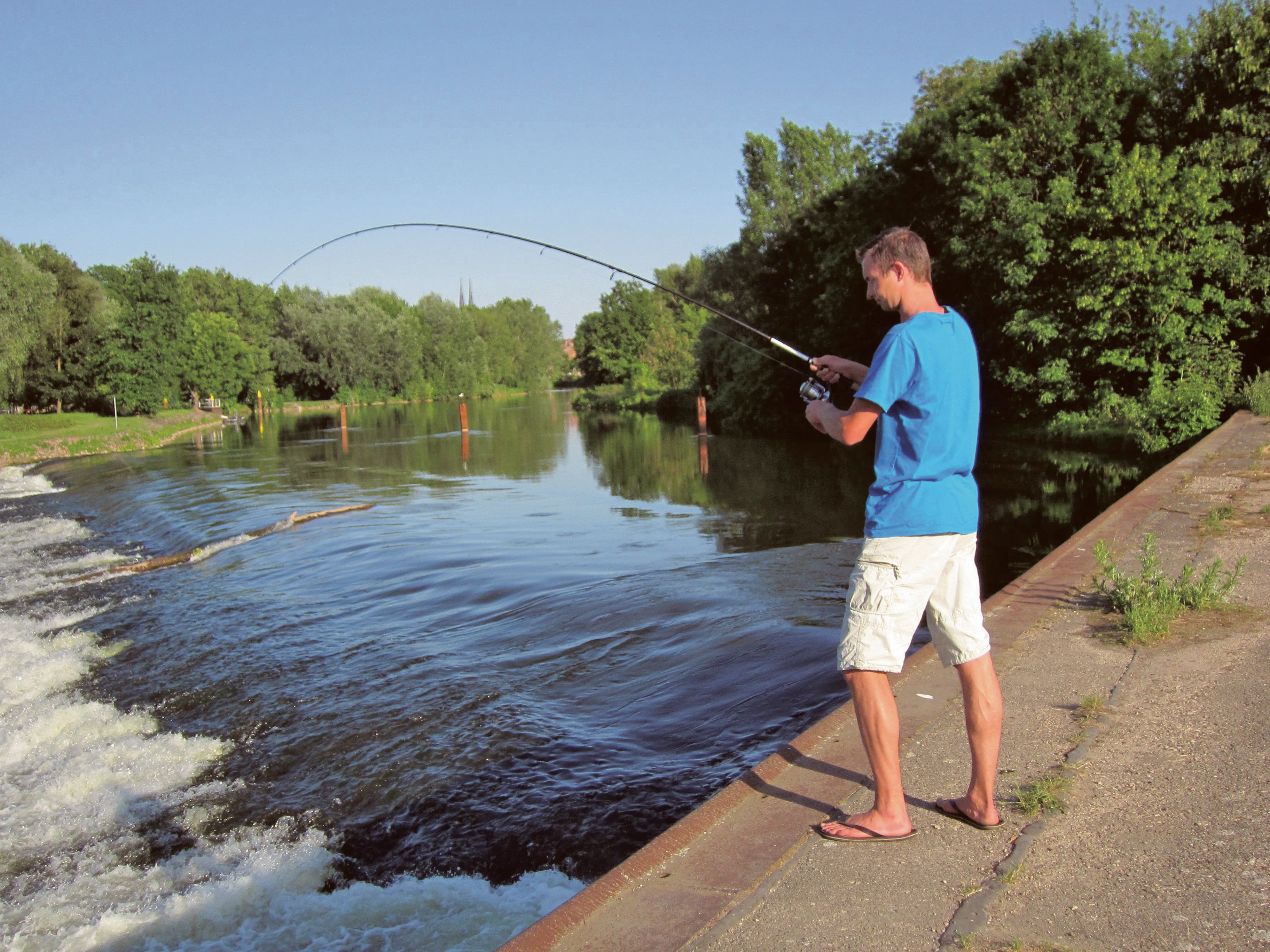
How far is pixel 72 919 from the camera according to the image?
4336mm

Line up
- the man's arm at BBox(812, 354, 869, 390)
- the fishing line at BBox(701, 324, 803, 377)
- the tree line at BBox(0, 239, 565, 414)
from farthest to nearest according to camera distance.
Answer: the tree line at BBox(0, 239, 565, 414), the fishing line at BBox(701, 324, 803, 377), the man's arm at BBox(812, 354, 869, 390)

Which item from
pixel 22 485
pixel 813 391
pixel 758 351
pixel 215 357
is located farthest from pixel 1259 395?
pixel 215 357

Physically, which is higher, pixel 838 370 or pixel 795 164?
pixel 795 164

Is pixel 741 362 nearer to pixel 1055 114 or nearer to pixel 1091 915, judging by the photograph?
A: pixel 1055 114

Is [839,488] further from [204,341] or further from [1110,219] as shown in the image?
[204,341]

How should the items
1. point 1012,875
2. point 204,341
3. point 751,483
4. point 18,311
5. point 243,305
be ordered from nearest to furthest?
point 1012,875
point 751,483
point 18,311
point 204,341
point 243,305

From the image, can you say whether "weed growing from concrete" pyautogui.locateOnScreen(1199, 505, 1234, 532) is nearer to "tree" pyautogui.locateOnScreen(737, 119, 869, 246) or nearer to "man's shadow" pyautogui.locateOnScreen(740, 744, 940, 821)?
"man's shadow" pyautogui.locateOnScreen(740, 744, 940, 821)

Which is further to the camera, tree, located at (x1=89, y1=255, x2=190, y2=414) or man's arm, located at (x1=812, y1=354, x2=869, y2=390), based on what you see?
tree, located at (x1=89, y1=255, x2=190, y2=414)

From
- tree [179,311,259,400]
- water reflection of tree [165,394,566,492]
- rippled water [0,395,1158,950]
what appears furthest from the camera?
tree [179,311,259,400]

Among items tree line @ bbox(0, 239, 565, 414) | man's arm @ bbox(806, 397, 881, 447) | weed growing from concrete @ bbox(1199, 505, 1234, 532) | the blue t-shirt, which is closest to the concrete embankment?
the blue t-shirt

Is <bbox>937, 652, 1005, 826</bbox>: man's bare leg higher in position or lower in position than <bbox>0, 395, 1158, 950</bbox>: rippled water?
higher

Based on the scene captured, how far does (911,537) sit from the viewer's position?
3.26 meters

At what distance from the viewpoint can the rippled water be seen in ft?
14.9

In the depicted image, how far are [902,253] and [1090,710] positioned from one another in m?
2.38
